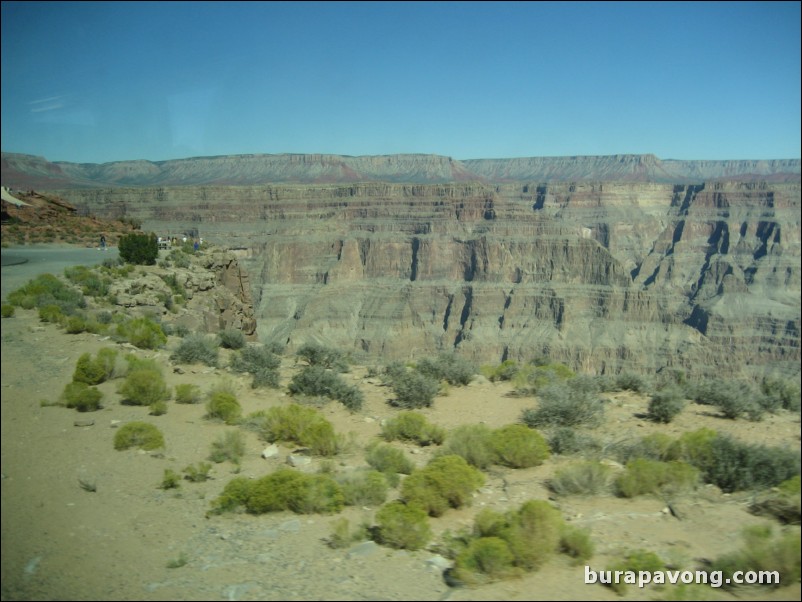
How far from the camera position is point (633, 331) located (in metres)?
76.6

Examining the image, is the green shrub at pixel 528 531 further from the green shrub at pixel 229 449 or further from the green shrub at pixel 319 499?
the green shrub at pixel 229 449

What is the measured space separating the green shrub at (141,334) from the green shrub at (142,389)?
2875 mm

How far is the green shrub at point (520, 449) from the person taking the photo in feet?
28.4

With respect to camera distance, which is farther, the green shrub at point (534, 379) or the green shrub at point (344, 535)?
the green shrub at point (534, 379)

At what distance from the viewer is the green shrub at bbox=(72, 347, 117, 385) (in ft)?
36.9

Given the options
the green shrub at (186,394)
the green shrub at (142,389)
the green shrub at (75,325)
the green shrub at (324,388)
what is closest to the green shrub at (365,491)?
the green shrub at (324,388)

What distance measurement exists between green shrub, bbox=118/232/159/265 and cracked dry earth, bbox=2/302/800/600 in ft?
31.1

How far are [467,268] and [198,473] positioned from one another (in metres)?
87.6

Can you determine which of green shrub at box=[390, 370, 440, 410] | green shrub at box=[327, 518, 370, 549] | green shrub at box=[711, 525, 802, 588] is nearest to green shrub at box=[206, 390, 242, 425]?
green shrub at box=[390, 370, 440, 410]

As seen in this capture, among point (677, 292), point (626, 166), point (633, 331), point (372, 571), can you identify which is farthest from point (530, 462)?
point (626, 166)

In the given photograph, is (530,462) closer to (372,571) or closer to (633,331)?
(372,571)

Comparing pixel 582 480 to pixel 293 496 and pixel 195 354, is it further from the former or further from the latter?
pixel 195 354

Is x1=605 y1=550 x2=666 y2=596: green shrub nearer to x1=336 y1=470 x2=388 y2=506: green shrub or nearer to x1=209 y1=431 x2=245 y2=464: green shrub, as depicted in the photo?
x1=336 y1=470 x2=388 y2=506: green shrub

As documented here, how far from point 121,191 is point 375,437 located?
71.4 metres
